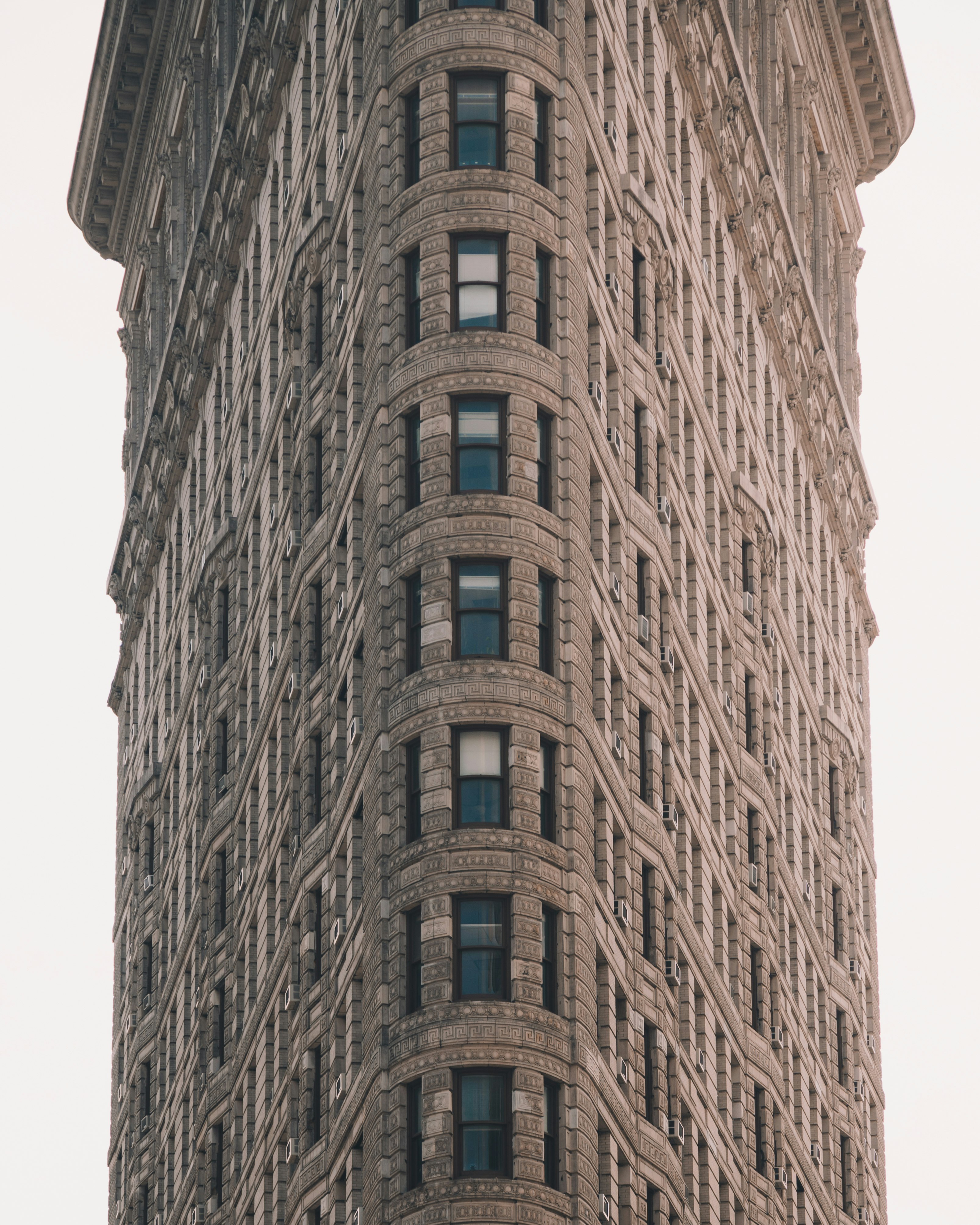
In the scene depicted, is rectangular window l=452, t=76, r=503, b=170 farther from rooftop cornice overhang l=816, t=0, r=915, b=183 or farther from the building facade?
rooftop cornice overhang l=816, t=0, r=915, b=183

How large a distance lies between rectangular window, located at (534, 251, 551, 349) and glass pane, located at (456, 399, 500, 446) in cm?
246

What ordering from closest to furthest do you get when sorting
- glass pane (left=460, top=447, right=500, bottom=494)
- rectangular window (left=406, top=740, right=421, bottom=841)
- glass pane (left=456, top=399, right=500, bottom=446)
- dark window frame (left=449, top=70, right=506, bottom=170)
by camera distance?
rectangular window (left=406, top=740, right=421, bottom=841)
glass pane (left=460, top=447, right=500, bottom=494)
glass pane (left=456, top=399, right=500, bottom=446)
dark window frame (left=449, top=70, right=506, bottom=170)

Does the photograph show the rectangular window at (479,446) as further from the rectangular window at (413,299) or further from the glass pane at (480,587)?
the rectangular window at (413,299)

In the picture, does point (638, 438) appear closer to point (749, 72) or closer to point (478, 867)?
point (478, 867)

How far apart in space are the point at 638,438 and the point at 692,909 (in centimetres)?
1279

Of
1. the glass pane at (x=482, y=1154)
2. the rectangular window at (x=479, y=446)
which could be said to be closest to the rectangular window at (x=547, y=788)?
the rectangular window at (x=479, y=446)

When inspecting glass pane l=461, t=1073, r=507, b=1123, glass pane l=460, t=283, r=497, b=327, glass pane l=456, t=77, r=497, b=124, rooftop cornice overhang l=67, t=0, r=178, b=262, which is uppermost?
rooftop cornice overhang l=67, t=0, r=178, b=262

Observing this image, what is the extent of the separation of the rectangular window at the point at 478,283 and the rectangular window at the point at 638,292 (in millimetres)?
11336

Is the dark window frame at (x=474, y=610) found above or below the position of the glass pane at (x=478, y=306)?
below

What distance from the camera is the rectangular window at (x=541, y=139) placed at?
81.1 meters

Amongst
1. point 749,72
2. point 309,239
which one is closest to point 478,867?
point 309,239

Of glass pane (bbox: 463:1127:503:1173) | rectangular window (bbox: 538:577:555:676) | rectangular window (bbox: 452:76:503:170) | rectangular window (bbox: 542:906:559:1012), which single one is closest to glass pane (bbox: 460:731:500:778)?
rectangular window (bbox: 538:577:555:676)

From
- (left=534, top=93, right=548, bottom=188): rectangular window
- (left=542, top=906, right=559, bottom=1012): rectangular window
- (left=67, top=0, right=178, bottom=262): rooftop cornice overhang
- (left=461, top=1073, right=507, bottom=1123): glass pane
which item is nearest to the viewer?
(left=461, top=1073, right=507, bottom=1123): glass pane

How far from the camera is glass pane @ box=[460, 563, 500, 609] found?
2960 inches
